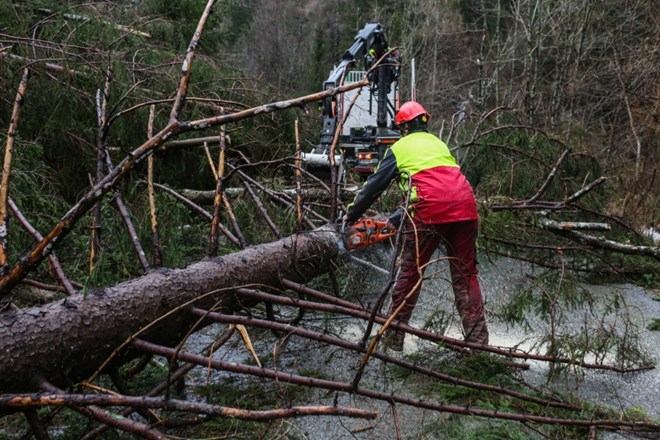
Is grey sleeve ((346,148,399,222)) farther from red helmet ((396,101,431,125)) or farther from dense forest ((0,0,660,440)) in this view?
red helmet ((396,101,431,125))

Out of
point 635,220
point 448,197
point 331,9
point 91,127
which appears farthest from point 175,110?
point 331,9

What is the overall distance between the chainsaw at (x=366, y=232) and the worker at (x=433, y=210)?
11cm

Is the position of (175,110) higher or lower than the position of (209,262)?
higher

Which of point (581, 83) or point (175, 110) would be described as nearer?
point (175, 110)

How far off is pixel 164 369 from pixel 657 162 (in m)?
9.66

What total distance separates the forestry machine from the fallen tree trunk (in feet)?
10.9

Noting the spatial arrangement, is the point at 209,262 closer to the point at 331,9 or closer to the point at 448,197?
the point at 448,197

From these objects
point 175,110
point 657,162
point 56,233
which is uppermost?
point 175,110

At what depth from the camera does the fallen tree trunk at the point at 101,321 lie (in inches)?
75.0

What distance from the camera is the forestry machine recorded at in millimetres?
6010

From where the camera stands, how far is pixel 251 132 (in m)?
5.72

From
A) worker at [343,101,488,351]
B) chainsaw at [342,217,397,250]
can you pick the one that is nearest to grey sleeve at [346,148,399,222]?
worker at [343,101,488,351]

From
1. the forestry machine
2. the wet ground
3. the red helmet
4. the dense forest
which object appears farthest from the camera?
the forestry machine

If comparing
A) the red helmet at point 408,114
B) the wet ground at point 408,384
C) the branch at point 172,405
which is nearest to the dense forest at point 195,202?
the branch at point 172,405
